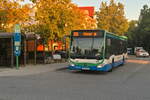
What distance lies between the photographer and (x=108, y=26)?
54.8m

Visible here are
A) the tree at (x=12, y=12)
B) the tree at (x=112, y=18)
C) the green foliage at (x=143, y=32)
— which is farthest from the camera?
the green foliage at (x=143, y=32)

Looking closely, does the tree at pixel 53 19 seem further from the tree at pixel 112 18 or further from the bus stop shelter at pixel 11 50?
the tree at pixel 112 18

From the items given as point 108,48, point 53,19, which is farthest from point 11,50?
point 108,48

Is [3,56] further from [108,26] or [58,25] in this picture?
[108,26]

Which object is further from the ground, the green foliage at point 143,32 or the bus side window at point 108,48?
the green foliage at point 143,32

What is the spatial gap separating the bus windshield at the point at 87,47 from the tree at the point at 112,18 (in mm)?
38947

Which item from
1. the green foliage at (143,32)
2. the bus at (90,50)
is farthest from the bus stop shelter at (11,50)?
the green foliage at (143,32)

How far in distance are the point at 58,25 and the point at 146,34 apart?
40.9 metres

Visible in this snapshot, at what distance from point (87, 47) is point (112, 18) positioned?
4235cm

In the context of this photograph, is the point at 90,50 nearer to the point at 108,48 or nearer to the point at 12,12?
the point at 108,48

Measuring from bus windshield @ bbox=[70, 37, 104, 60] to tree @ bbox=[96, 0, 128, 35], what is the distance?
38947 mm

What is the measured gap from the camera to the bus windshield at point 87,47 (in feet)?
50.5

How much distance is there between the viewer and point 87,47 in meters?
15.6

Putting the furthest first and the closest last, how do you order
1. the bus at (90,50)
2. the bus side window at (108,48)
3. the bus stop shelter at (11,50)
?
the bus stop shelter at (11,50)
the bus side window at (108,48)
the bus at (90,50)
